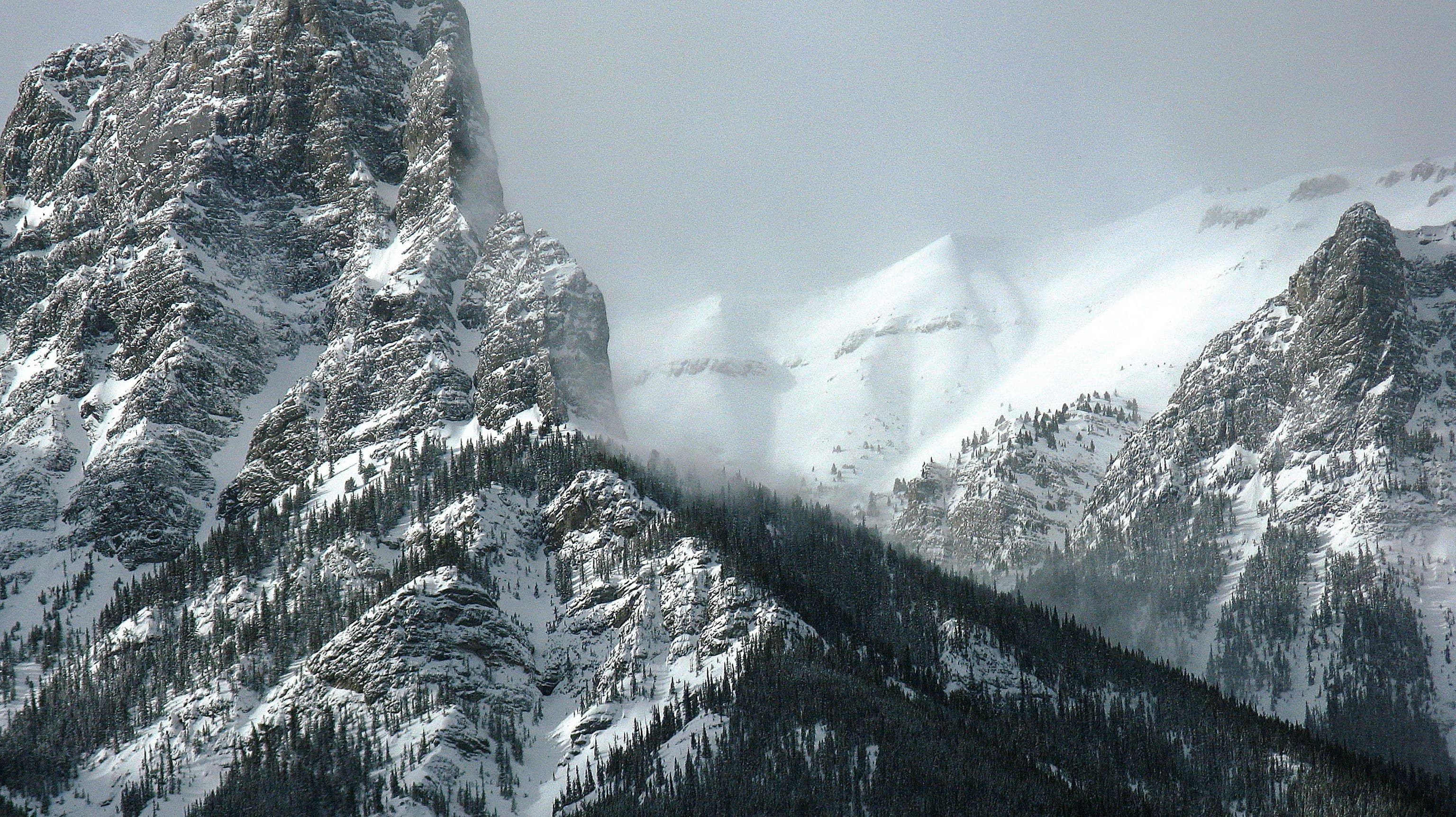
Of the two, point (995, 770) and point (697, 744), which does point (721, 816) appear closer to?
point (697, 744)

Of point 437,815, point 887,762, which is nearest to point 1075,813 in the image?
point 887,762

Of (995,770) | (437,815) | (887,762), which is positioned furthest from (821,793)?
(437,815)

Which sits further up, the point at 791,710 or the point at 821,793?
the point at 791,710

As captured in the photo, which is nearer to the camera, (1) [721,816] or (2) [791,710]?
(1) [721,816]

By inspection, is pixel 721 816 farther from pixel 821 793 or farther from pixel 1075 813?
pixel 1075 813

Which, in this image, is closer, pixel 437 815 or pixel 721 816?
pixel 721 816

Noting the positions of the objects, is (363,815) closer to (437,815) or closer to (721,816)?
(437,815)

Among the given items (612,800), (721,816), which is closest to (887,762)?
(721,816)

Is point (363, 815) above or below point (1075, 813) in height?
above
